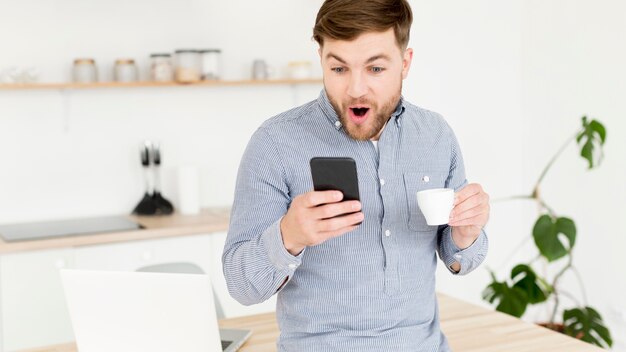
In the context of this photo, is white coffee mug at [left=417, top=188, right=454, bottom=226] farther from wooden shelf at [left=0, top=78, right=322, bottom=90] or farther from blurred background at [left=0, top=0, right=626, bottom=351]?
wooden shelf at [left=0, top=78, right=322, bottom=90]

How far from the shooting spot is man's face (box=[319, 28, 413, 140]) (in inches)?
67.5

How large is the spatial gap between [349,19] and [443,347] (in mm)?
785

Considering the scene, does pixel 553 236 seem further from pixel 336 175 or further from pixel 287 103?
pixel 336 175

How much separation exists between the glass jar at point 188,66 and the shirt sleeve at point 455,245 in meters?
2.27

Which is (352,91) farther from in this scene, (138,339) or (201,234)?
(201,234)

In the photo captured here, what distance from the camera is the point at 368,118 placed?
1.78 metres

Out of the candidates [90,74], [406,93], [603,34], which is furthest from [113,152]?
[603,34]

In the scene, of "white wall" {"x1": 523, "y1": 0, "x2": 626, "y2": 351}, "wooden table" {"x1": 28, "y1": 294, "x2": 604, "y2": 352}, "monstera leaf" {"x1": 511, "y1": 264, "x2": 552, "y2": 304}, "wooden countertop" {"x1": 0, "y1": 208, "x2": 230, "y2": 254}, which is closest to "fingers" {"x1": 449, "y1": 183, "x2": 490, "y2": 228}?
"wooden table" {"x1": 28, "y1": 294, "x2": 604, "y2": 352}

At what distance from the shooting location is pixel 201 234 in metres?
3.76

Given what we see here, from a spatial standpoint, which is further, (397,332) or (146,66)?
(146,66)

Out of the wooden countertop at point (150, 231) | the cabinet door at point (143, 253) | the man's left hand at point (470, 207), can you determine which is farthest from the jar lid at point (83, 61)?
the man's left hand at point (470, 207)

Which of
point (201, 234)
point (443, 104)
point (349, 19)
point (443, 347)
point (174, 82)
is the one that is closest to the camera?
point (349, 19)

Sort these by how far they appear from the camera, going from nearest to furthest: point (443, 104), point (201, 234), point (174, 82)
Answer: point (201, 234), point (174, 82), point (443, 104)

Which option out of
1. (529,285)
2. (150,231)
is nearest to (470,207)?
(529,285)
